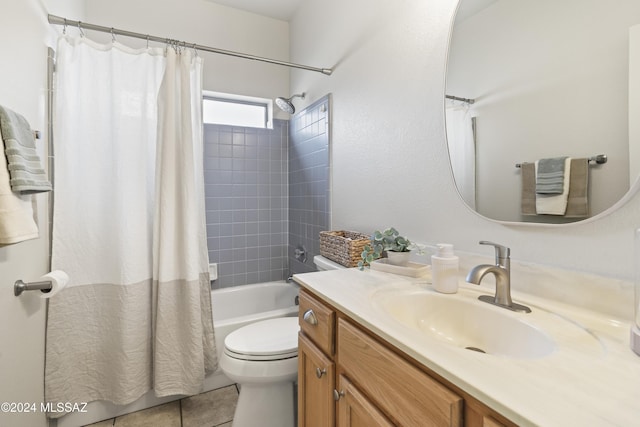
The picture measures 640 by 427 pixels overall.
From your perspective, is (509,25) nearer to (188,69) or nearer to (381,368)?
(381,368)

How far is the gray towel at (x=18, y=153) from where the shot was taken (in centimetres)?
91

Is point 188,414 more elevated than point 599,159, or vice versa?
point 599,159

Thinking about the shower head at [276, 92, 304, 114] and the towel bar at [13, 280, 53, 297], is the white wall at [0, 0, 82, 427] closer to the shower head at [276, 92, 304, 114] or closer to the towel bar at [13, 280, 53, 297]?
the towel bar at [13, 280, 53, 297]

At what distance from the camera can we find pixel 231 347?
1429 mm

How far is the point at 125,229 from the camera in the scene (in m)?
1.60

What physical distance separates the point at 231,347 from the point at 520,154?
1426mm

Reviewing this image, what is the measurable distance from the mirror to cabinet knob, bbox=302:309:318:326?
2.20 feet

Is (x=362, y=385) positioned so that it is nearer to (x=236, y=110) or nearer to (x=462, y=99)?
(x=462, y=99)

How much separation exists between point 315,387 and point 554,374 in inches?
28.8

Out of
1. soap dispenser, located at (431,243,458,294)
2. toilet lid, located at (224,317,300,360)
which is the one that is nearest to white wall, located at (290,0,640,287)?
soap dispenser, located at (431,243,458,294)

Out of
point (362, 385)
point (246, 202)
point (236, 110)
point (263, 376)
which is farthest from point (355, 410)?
point (236, 110)

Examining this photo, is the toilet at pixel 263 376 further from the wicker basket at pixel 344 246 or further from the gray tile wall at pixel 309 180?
the gray tile wall at pixel 309 180

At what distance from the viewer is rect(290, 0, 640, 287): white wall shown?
31.5 inches

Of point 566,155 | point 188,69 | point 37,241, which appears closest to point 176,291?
point 37,241
